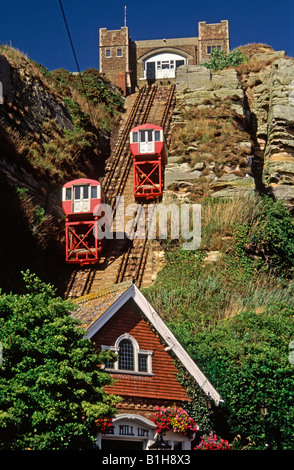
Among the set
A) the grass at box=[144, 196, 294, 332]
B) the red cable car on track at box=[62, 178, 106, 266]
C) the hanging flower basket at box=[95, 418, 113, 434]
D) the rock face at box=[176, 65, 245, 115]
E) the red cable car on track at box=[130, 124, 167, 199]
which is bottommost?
the hanging flower basket at box=[95, 418, 113, 434]

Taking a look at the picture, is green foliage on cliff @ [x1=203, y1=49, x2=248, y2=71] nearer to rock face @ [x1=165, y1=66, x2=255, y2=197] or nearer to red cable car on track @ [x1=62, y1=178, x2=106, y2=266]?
rock face @ [x1=165, y1=66, x2=255, y2=197]

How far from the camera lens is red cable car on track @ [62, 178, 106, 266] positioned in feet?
110

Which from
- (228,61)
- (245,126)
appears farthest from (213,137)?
(228,61)

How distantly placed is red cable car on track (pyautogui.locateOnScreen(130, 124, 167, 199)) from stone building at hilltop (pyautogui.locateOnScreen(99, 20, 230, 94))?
26991 mm

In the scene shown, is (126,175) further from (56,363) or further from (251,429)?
(56,363)

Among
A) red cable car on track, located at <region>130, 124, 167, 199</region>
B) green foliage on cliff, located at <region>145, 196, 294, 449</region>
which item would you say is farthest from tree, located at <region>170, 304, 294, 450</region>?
red cable car on track, located at <region>130, 124, 167, 199</region>

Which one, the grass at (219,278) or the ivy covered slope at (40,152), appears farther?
the ivy covered slope at (40,152)

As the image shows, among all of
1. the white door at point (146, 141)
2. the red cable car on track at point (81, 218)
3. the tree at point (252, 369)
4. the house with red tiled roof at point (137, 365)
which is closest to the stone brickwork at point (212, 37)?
the white door at point (146, 141)

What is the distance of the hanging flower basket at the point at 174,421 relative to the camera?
1872 centimetres

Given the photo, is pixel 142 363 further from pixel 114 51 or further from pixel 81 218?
pixel 114 51

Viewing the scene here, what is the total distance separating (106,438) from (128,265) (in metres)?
15.4

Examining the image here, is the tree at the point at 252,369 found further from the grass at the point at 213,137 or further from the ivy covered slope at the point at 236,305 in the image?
the grass at the point at 213,137

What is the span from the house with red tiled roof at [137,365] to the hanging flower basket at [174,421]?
156 millimetres

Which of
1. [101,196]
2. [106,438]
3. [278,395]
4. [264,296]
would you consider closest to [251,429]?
[278,395]
